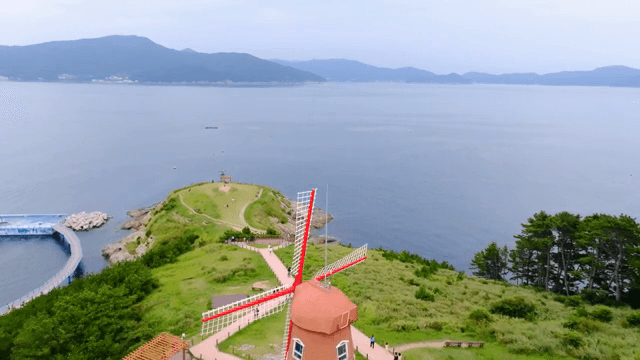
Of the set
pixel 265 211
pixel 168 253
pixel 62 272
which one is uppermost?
pixel 168 253

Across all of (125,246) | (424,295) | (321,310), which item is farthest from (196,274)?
(125,246)

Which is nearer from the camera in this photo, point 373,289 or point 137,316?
point 137,316

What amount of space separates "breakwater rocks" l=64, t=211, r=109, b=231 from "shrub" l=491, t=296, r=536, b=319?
76751 mm

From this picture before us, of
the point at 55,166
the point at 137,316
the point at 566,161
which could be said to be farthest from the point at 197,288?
the point at 566,161

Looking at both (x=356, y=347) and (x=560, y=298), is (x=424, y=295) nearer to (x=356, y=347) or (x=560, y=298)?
(x=356, y=347)

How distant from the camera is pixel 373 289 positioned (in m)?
38.4

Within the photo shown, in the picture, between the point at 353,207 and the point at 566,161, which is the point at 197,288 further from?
the point at 566,161

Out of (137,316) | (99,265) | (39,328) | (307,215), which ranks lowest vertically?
(99,265)

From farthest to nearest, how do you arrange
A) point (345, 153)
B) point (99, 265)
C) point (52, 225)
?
point (345, 153) → point (52, 225) → point (99, 265)

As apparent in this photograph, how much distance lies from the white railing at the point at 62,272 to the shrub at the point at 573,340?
48.5m

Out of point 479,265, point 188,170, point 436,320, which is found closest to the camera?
point 436,320

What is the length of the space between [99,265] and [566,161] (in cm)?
14591

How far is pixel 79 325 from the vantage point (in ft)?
93.0

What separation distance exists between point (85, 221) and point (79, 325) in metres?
62.0
